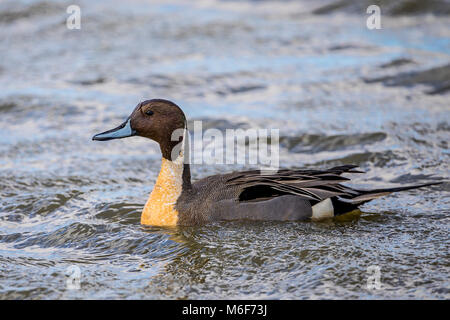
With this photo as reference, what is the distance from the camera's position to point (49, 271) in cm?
620

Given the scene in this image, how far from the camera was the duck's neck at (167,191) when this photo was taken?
7.17m

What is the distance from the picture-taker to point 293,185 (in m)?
7.15

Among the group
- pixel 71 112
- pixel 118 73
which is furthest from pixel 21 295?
pixel 118 73

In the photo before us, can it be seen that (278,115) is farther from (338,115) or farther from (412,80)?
(412,80)

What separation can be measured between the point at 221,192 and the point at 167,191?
0.55 m

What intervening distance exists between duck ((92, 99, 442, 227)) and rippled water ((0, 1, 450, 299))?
163 mm

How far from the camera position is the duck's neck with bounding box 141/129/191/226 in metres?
7.17

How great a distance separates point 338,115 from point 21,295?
20.0ft
